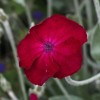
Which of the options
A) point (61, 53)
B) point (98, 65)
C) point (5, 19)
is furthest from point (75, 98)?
point (61, 53)

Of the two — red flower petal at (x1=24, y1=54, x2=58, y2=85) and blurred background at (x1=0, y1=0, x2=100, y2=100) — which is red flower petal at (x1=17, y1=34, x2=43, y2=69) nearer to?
red flower petal at (x1=24, y1=54, x2=58, y2=85)

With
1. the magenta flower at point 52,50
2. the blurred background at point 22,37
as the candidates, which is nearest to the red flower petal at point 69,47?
the magenta flower at point 52,50

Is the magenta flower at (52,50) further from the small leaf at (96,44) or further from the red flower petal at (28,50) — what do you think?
the small leaf at (96,44)

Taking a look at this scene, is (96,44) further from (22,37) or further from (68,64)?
(22,37)

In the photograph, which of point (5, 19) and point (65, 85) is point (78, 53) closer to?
point (5, 19)

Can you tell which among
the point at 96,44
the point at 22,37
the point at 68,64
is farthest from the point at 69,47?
the point at 22,37
